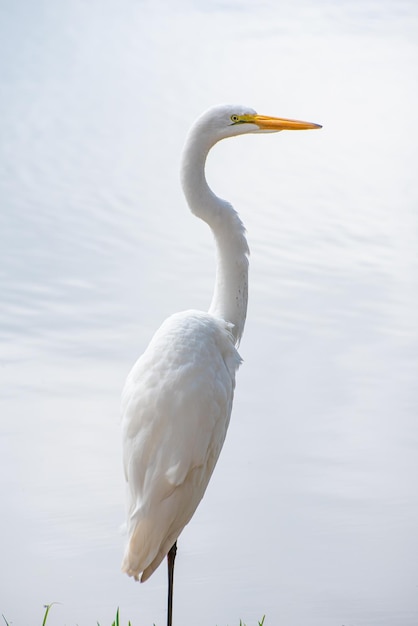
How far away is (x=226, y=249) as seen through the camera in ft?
10.4

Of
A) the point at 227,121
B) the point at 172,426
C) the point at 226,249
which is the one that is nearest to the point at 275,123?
the point at 227,121

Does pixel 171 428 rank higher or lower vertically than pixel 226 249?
lower

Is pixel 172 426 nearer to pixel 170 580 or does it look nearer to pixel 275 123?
pixel 170 580

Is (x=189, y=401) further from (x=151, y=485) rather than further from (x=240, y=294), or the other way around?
(x=240, y=294)

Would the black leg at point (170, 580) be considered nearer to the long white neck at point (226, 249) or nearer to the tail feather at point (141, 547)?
the tail feather at point (141, 547)

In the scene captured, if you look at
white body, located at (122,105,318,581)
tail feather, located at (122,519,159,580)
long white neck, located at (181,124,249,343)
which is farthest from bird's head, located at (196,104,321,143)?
tail feather, located at (122,519,159,580)

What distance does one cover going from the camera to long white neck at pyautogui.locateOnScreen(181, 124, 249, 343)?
3.13 meters

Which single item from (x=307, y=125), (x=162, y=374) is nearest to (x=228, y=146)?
(x=307, y=125)

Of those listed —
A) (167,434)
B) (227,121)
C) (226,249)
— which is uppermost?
(227,121)

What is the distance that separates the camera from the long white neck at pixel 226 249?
3.13 metres

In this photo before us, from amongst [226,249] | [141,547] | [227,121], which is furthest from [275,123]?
[141,547]

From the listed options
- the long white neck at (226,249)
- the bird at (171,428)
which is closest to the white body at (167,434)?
the bird at (171,428)

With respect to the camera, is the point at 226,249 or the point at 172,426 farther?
the point at 226,249

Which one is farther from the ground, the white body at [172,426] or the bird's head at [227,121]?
the bird's head at [227,121]
